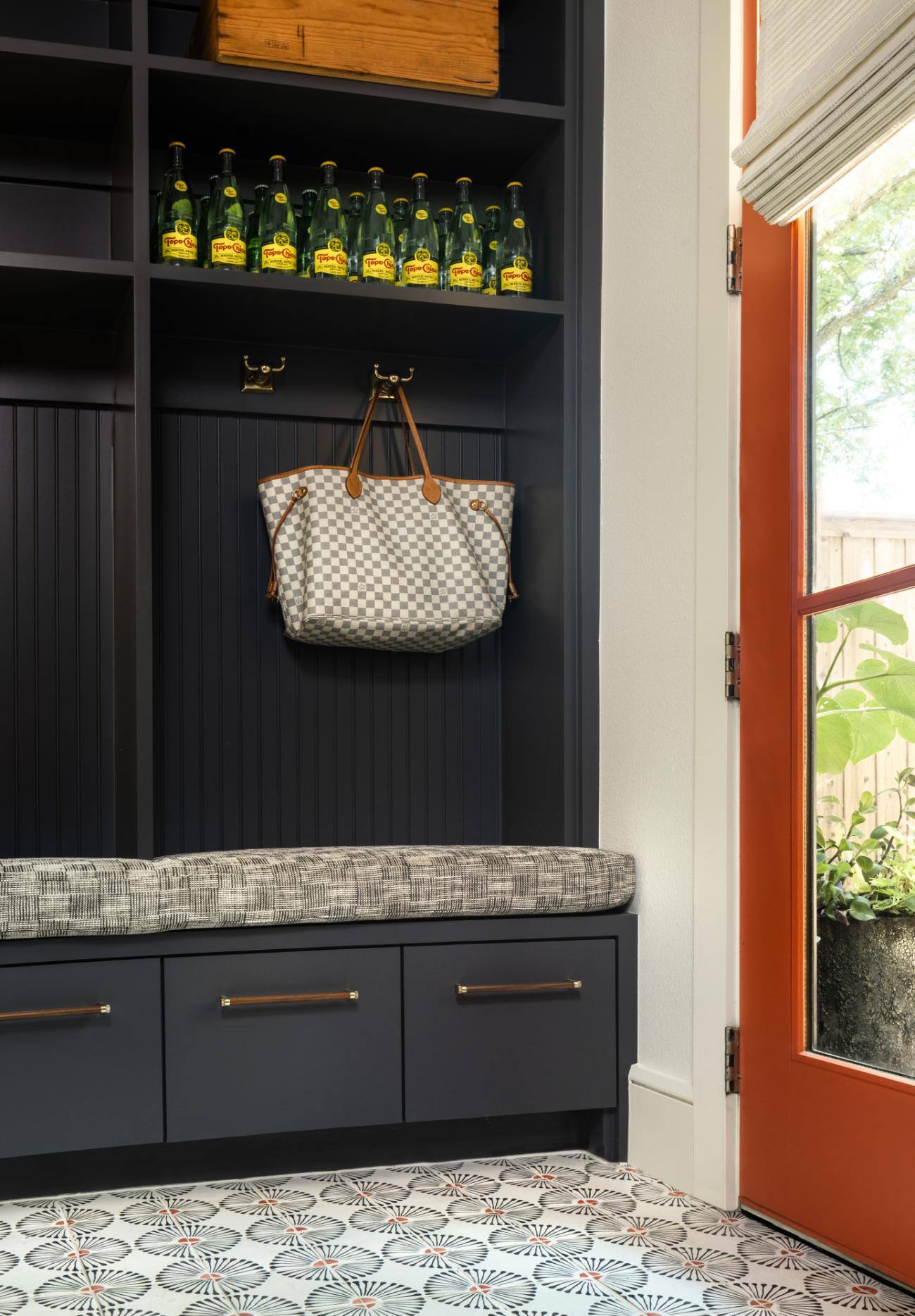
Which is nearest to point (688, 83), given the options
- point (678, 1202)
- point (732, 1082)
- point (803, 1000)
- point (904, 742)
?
point (904, 742)

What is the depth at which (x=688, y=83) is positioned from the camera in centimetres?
220

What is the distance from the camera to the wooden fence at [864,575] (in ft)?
5.59

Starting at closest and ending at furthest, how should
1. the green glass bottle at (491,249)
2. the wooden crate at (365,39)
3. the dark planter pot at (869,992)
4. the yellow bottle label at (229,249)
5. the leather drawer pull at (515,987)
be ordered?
the dark planter pot at (869,992) → the leather drawer pull at (515,987) → the wooden crate at (365,39) → the yellow bottle label at (229,249) → the green glass bottle at (491,249)

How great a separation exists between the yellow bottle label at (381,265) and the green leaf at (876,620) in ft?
3.83

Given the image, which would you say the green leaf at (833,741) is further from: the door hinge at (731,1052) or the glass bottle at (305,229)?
the glass bottle at (305,229)

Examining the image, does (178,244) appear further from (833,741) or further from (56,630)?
(833,741)

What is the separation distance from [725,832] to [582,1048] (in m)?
0.51

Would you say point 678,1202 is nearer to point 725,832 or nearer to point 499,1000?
point 499,1000

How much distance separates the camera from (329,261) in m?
2.46

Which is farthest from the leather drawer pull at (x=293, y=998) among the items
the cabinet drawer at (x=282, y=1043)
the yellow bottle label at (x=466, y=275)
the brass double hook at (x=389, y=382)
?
the yellow bottle label at (x=466, y=275)

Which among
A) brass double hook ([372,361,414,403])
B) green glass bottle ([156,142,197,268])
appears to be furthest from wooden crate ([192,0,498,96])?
brass double hook ([372,361,414,403])

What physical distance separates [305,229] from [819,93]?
120 centimetres

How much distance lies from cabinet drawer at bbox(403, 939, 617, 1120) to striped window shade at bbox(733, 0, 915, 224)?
1.30 m

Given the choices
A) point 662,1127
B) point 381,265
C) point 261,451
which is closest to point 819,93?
point 381,265
